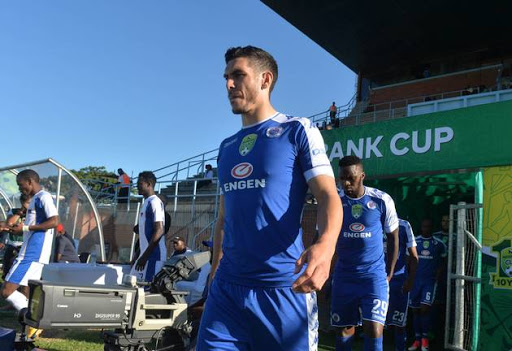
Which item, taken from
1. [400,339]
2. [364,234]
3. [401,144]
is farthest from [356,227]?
[401,144]

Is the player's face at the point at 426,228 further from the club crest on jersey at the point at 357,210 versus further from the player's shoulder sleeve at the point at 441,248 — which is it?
the club crest on jersey at the point at 357,210

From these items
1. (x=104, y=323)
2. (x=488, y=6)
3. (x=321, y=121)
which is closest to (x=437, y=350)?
(x=104, y=323)

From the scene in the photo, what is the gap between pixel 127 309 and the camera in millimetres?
4094

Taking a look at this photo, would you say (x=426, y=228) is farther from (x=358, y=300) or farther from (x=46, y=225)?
(x=46, y=225)

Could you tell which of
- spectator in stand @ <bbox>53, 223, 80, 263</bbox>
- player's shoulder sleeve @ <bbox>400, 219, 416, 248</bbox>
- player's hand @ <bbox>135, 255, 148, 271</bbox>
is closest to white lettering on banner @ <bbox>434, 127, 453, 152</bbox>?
player's shoulder sleeve @ <bbox>400, 219, 416, 248</bbox>

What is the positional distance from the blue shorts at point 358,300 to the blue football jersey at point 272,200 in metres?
2.70

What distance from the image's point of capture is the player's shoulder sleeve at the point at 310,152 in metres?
2.37

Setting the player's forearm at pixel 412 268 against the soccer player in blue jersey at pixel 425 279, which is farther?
the soccer player in blue jersey at pixel 425 279

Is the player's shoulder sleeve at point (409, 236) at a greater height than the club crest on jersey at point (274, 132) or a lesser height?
lesser

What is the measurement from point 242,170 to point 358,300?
3023 mm

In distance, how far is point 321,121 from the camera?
25812 mm

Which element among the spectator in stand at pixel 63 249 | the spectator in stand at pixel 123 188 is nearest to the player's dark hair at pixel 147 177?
the spectator in stand at pixel 63 249

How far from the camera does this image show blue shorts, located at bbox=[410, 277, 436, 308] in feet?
27.9

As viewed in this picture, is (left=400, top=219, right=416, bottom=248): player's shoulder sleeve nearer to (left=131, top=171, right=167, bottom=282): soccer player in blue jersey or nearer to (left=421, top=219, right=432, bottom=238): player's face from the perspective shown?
(left=421, top=219, right=432, bottom=238): player's face
